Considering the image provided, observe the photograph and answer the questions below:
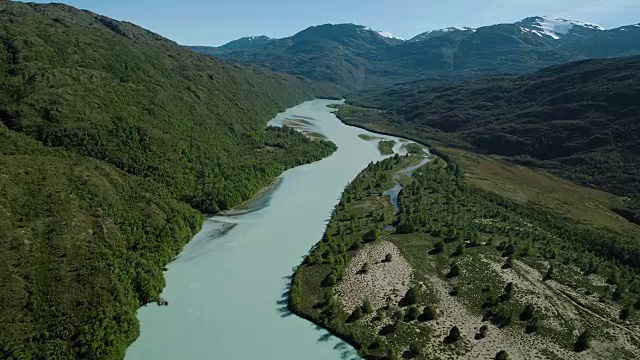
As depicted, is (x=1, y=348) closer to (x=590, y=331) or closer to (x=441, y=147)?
(x=590, y=331)

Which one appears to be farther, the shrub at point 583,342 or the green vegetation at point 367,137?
the green vegetation at point 367,137

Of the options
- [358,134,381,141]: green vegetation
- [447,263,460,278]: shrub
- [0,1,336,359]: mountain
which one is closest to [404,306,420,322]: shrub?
[447,263,460,278]: shrub

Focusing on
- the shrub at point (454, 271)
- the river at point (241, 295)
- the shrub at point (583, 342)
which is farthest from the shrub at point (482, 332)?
the river at point (241, 295)

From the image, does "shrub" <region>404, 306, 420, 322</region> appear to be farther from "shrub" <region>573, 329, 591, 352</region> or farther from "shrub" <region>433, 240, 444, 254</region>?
"shrub" <region>433, 240, 444, 254</region>

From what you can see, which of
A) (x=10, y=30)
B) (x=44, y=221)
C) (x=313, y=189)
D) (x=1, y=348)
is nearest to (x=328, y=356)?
(x=1, y=348)

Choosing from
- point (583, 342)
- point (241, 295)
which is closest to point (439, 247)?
point (583, 342)

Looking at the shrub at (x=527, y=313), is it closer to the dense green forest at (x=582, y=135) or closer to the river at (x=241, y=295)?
the river at (x=241, y=295)
